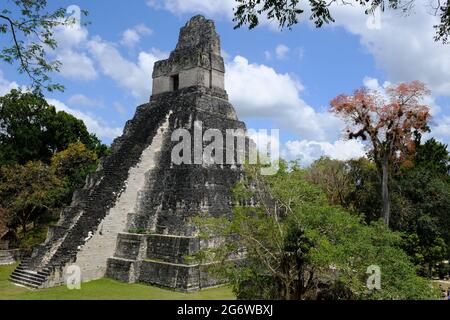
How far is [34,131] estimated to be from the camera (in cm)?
2539

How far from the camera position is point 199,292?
36.0 feet

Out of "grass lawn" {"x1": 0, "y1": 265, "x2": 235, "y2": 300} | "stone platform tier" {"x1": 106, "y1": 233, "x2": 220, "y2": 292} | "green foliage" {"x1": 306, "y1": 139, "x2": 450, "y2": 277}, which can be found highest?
"green foliage" {"x1": 306, "y1": 139, "x2": 450, "y2": 277}

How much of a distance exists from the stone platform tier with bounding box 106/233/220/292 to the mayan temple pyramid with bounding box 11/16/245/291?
3cm

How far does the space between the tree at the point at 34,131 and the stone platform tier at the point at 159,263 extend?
14.3m

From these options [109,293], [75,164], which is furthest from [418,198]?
[75,164]

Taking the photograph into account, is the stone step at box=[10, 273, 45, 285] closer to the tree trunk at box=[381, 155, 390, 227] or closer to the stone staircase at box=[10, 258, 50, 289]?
the stone staircase at box=[10, 258, 50, 289]

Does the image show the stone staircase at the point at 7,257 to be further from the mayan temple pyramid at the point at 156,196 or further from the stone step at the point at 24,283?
the stone step at the point at 24,283

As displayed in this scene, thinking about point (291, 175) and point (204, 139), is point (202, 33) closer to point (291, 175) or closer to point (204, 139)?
point (204, 139)

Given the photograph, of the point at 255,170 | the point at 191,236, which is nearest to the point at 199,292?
the point at 191,236

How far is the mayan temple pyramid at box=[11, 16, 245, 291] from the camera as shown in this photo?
11.9 m
